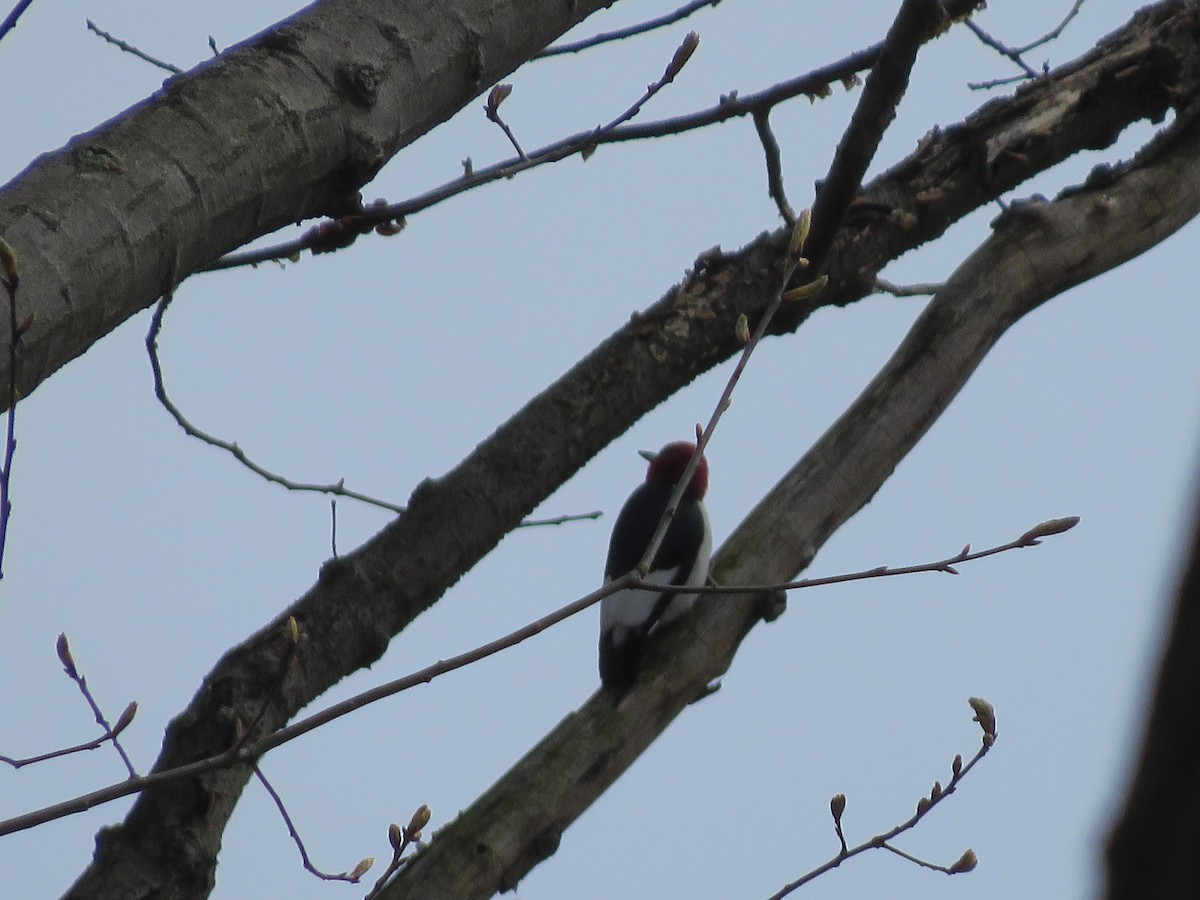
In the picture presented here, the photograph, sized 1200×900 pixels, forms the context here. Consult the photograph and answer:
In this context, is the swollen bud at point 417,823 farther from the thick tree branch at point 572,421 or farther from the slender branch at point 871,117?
the slender branch at point 871,117

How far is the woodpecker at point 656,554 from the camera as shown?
11.1ft

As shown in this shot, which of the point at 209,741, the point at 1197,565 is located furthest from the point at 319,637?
the point at 1197,565

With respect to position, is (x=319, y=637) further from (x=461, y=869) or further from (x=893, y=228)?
(x=893, y=228)

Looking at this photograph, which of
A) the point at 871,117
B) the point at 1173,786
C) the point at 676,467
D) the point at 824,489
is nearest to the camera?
the point at 1173,786

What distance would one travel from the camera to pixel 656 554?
3457mm

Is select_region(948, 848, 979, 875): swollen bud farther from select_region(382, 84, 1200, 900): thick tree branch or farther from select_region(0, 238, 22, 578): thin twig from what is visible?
select_region(0, 238, 22, 578): thin twig

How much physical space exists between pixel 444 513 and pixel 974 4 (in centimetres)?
163

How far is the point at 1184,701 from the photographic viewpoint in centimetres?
49

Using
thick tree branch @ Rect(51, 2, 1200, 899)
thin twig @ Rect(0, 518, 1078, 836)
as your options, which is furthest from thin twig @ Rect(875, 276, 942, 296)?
thin twig @ Rect(0, 518, 1078, 836)

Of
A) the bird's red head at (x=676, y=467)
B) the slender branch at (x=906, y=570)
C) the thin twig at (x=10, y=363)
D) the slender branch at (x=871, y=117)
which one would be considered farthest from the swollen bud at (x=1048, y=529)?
the bird's red head at (x=676, y=467)

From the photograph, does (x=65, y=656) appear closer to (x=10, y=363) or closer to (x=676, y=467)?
(x=10, y=363)

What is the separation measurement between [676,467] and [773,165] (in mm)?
2346

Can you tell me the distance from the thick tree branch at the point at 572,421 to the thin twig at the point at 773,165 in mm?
89

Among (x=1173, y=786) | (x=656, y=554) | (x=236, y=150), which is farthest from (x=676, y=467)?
(x=1173, y=786)
